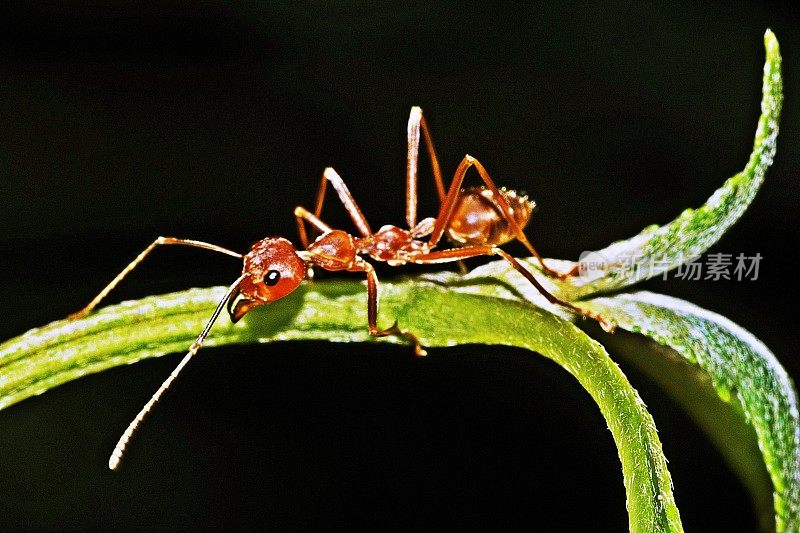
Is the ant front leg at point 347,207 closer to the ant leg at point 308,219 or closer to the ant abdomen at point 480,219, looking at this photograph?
the ant leg at point 308,219

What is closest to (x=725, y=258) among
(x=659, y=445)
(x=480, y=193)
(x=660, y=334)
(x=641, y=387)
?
(x=641, y=387)

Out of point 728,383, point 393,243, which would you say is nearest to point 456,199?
point 393,243

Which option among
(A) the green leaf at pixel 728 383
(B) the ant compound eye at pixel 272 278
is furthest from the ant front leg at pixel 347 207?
(A) the green leaf at pixel 728 383

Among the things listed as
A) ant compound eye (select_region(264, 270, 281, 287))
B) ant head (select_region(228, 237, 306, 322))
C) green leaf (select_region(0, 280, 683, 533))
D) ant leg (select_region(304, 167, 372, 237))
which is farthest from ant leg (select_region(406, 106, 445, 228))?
green leaf (select_region(0, 280, 683, 533))

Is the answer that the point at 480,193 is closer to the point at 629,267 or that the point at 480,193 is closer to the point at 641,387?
the point at 641,387

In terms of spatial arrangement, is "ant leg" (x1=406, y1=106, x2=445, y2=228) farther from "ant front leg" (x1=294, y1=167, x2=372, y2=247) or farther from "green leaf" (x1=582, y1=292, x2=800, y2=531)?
"green leaf" (x1=582, y1=292, x2=800, y2=531)

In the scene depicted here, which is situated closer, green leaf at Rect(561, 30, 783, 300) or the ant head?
green leaf at Rect(561, 30, 783, 300)
